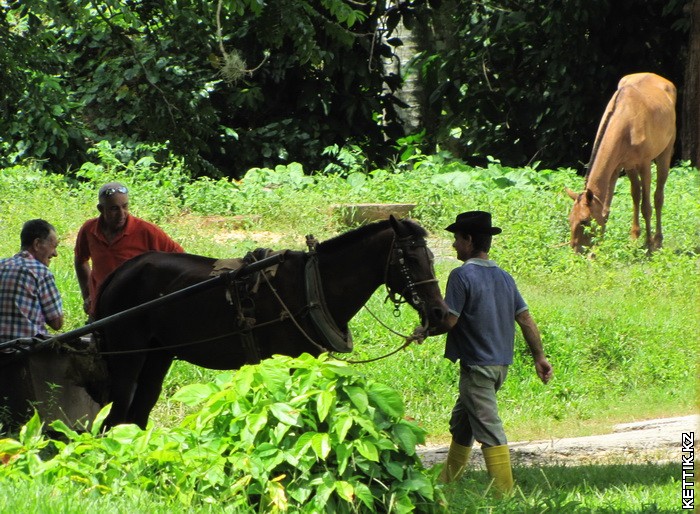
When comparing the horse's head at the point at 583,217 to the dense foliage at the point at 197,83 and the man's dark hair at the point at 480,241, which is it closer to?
the dense foliage at the point at 197,83

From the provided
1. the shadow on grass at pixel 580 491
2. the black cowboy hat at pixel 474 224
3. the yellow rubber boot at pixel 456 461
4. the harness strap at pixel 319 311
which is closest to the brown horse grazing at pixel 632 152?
the shadow on grass at pixel 580 491

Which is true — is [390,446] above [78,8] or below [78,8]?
below

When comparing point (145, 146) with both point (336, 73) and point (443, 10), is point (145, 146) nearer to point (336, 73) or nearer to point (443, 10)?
point (336, 73)

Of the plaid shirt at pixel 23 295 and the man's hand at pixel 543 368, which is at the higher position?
the plaid shirt at pixel 23 295

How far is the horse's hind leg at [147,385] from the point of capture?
26.1ft

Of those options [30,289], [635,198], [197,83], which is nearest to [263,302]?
[30,289]

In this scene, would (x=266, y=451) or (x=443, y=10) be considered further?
(x=443, y=10)

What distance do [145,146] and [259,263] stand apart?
10582 millimetres

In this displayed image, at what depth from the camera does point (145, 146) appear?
17.2 m

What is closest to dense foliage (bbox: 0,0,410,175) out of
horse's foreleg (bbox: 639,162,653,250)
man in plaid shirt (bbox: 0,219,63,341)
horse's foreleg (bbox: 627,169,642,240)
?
man in plaid shirt (bbox: 0,219,63,341)

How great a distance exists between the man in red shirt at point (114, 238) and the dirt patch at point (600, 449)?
2603 millimetres

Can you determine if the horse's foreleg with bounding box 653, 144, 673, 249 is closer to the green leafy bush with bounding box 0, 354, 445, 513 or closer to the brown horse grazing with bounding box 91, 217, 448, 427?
the brown horse grazing with bounding box 91, 217, 448, 427

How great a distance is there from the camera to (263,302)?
726 cm

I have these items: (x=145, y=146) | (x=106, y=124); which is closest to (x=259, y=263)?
(x=145, y=146)
